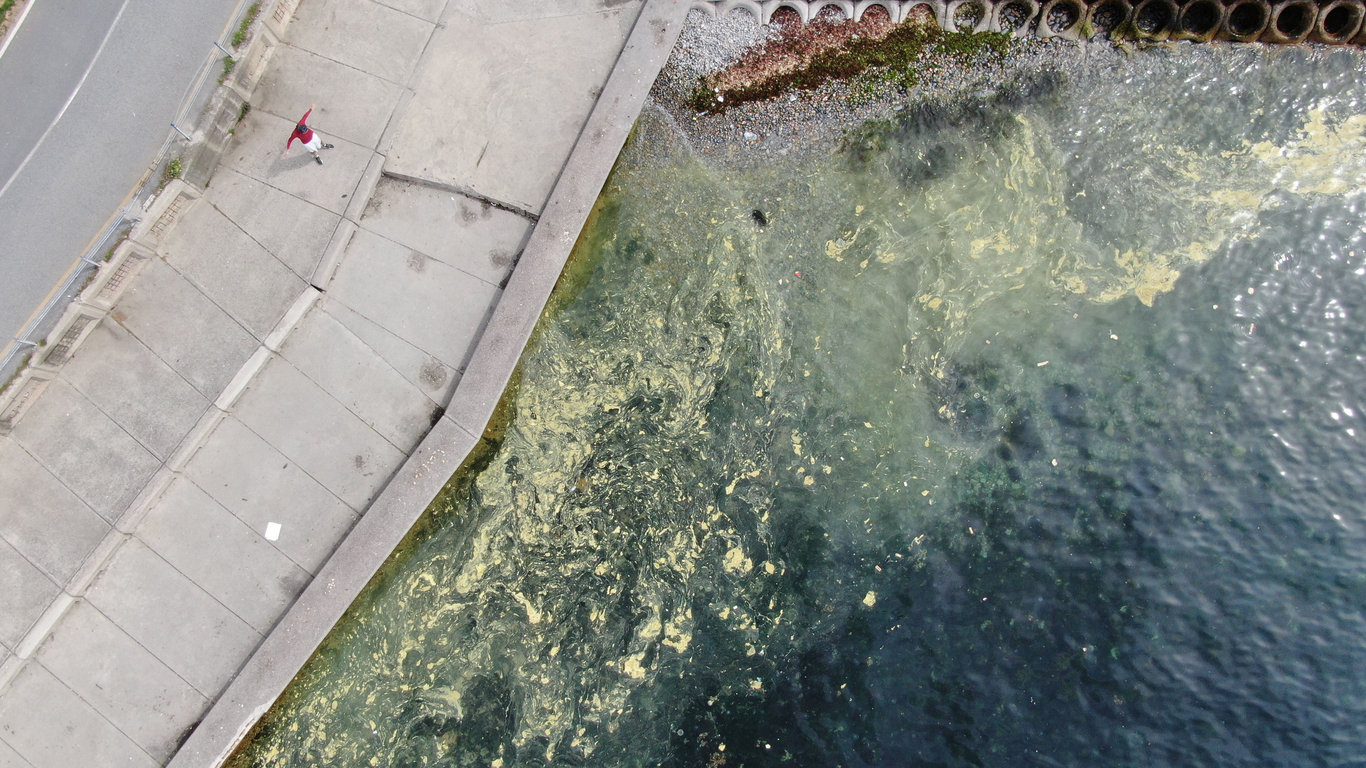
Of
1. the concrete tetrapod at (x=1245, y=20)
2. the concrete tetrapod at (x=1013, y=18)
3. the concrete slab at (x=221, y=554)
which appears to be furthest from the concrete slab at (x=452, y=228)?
the concrete tetrapod at (x=1245, y=20)

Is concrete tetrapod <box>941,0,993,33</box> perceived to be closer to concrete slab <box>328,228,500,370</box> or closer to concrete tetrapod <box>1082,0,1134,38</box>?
concrete tetrapod <box>1082,0,1134,38</box>

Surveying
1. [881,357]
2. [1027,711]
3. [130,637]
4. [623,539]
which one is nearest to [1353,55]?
[881,357]

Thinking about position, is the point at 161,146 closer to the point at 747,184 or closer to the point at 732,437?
the point at 747,184

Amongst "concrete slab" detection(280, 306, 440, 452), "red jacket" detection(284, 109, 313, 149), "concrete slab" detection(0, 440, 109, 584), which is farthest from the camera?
"concrete slab" detection(280, 306, 440, 452)

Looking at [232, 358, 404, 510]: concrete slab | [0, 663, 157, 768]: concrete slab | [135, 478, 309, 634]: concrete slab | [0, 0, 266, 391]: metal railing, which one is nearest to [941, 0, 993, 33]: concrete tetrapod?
[0, 0, 266, 391]: metal railing

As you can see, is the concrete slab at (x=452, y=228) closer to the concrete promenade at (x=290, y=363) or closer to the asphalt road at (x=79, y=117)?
the concrete promenade at (x=290, y=363)

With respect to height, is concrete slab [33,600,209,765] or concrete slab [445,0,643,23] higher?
concrete slab [445,0,643,23]
